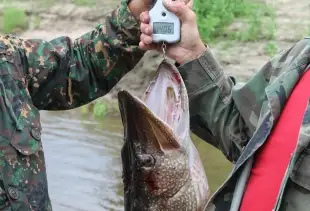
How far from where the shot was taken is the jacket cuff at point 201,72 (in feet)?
8.39

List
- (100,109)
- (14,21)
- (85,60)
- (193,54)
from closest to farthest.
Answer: (193,54) < (85,60) < (100,109) < (14,21)

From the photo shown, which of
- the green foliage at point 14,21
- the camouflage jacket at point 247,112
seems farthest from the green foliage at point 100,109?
the camouflage jacket at point 247,112

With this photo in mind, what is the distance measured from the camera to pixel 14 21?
1032 centimetres

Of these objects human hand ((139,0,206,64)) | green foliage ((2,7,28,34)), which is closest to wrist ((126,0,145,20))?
human hand ((139,0,206,64))

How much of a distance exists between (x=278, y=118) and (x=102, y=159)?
184 inches

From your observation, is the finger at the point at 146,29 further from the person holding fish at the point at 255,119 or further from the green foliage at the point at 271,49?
the green foliage at the point at 271,49

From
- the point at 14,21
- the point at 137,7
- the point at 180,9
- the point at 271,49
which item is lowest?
the point at 14,21

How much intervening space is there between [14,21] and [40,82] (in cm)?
794

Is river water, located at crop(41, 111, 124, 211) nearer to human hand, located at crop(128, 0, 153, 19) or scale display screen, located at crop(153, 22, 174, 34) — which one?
human hand, located at crop(128, 0, 153, 19)

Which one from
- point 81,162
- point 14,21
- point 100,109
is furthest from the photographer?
point 14,21

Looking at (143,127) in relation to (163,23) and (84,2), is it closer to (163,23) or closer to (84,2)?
(163,23)

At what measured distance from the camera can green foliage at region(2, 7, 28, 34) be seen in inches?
403

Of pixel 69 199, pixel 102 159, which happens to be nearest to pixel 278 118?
pixel 69 199

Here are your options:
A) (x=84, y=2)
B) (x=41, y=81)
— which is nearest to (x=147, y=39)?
(x=41, y=81)
